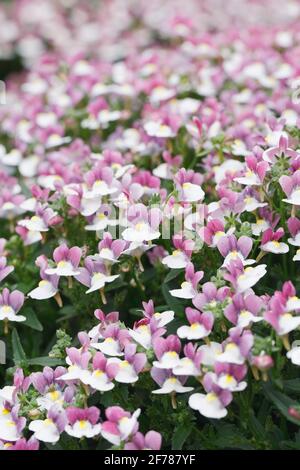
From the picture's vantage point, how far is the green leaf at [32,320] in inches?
110

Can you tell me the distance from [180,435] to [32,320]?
806 millimetres

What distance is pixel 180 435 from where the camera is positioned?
7.68 feet

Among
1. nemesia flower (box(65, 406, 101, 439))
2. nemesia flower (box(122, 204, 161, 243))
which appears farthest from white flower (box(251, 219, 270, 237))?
nemesia flower (box(65, 406, 101, 439))

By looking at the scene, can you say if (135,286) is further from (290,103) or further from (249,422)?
(290,103)

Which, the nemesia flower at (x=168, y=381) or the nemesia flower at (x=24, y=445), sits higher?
the nemesia flower at (x=168, y=381)

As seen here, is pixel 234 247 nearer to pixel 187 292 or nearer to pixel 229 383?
pixel 187 292

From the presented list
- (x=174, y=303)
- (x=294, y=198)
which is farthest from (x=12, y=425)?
(x=294, y=198)

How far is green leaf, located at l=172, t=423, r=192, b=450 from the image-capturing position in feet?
7.57

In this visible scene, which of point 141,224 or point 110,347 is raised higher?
point 141,224

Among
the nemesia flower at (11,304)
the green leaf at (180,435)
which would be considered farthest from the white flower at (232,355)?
the nemesia flower at (11,304)

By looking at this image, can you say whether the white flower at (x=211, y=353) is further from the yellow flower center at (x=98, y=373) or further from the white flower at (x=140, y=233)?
the white flower at (x=140, y=233)

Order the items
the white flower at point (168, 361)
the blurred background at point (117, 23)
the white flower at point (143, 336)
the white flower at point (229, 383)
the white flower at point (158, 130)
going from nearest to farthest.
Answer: the white flower at point (229, 383) < the white flower at point (168, 361) < the white flower at point (143, 336) < the white flower at point (158, 130) < the blurred background at point (117, 23)

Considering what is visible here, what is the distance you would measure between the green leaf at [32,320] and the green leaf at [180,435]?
0.71 m
